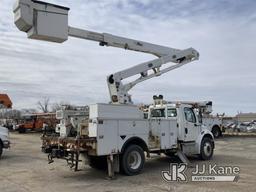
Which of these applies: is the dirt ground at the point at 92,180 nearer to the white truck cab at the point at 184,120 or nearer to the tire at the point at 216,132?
the white truck cab at the point at 184,120

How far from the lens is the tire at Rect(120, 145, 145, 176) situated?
11711 mm

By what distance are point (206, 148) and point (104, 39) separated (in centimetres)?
589

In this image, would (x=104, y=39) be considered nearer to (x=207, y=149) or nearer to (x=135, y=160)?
Result: (x=135, y=160)

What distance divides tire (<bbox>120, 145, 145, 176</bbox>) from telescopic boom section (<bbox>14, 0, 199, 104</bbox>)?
224 cm

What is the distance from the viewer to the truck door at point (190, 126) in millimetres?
14680

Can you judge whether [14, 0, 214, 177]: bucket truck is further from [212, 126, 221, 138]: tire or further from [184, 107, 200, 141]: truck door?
[212, 126, 221, 138]: tire

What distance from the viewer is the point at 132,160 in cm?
1224

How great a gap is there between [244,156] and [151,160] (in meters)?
4.33

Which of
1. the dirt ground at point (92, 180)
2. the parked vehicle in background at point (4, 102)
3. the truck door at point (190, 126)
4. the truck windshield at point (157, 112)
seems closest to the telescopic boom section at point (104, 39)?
the truck windshield at point (157, 112)

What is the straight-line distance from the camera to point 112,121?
11320 millimetres

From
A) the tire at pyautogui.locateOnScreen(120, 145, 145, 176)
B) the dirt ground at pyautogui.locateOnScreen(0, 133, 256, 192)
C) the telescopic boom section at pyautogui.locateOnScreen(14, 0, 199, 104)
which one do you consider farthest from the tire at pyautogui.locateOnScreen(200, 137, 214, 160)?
the tire at pyautogui.locateOnScreen(120, 145, 145, 176)

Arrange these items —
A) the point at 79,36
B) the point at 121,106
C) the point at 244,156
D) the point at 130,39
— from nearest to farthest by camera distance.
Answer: the point at 121,106
the point at 79,36
the point at 130,39
the point at 244,156

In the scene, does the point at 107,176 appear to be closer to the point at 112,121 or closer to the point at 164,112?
the point at 112,121

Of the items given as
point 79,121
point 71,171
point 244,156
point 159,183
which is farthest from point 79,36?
point 244,156
